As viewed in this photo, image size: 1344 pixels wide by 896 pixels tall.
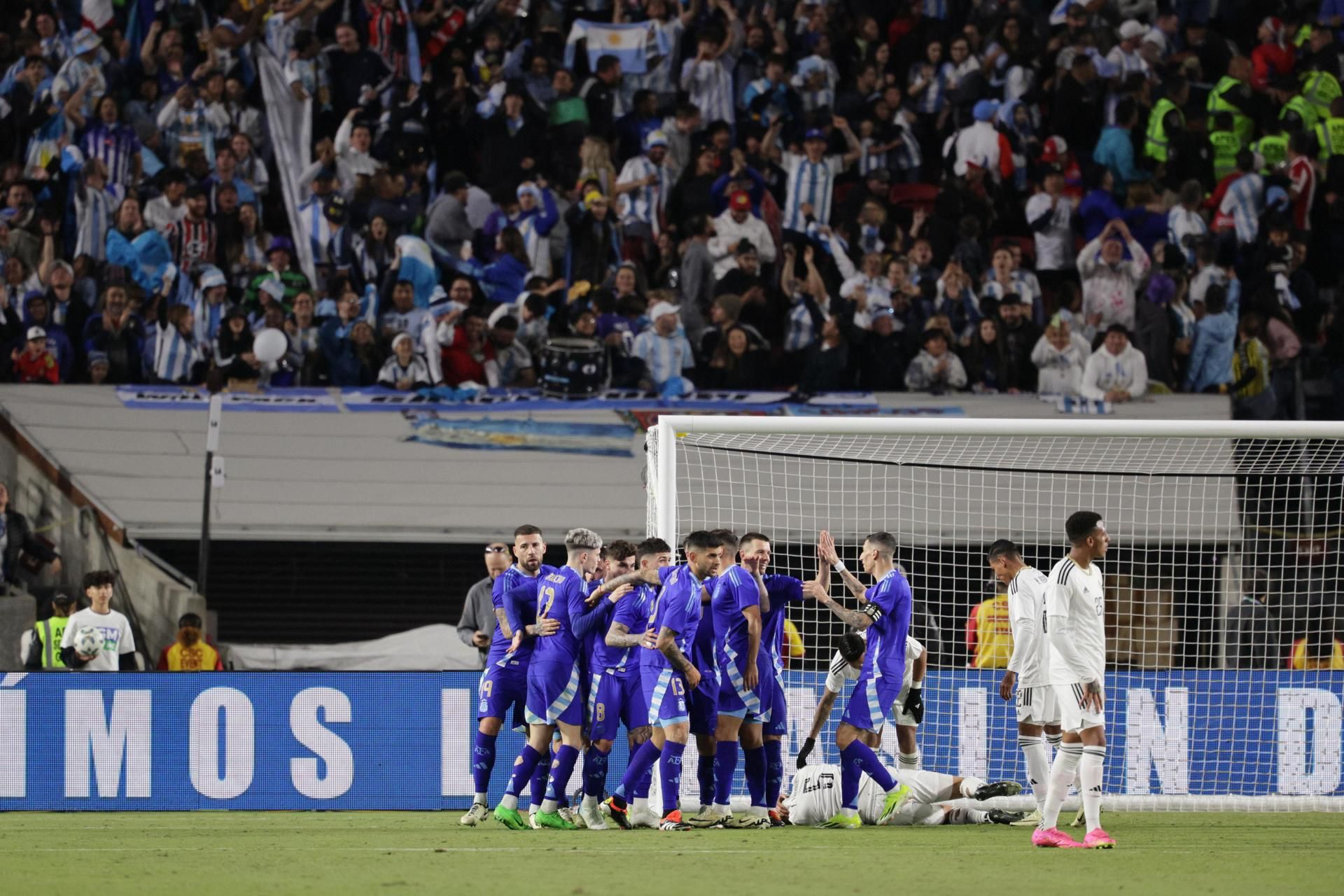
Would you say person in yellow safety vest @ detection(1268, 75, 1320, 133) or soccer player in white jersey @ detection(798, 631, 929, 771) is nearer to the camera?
soccer player in white jersey @ detection(798, 631, 929, 771)

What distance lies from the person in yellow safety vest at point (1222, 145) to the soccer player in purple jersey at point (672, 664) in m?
12.0

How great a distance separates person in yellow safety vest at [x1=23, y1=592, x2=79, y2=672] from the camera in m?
13.9

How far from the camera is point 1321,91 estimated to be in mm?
20797

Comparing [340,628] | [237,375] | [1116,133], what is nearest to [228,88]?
[237,375]

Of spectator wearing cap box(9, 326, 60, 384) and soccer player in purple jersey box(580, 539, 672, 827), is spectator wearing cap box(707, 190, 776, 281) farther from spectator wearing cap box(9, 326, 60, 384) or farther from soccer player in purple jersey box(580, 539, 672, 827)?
soccer player in purple jersey box(580, 539, 672, 827)

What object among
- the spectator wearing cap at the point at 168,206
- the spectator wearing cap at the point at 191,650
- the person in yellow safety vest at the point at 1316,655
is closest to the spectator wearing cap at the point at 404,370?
the spectator wearing cap at the point at 168,206

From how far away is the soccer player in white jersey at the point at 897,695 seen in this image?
37.8ft

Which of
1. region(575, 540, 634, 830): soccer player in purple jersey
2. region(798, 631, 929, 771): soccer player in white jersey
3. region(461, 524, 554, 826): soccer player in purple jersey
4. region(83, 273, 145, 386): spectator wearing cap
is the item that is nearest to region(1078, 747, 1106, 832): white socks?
region(798, 631, 929, 771): soccer player in white jersey

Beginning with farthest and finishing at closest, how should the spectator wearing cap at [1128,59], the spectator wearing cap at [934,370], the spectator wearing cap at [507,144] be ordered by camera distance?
the spectator wearing cap at [1128,59] < the spectator wearing cap at [507,144] < the spectator wearing cap at [934,370]

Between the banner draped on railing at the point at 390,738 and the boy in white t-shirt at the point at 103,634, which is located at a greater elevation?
the boy in white t-shirt at the point at 103,634

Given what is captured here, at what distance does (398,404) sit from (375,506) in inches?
46.2

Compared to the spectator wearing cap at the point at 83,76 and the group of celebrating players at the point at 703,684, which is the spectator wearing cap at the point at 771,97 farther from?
the group of celebrating players at the point at 703,684

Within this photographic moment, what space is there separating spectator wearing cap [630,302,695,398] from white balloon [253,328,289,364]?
11.3ft

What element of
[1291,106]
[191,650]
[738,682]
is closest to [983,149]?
[1291,106]
